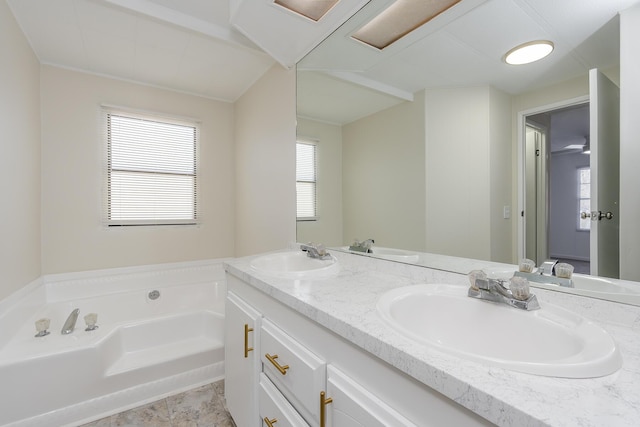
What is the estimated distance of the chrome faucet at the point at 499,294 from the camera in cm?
77

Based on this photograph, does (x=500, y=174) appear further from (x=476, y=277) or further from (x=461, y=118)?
(x=476, y=277)

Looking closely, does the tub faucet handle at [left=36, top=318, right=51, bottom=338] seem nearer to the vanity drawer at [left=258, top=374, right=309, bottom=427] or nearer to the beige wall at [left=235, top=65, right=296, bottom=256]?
the beige wall at [left=235, top=65, right=296, bottom=256]

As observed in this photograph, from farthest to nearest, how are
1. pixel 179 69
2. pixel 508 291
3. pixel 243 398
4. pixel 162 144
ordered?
pixel 162 144
pixel 179 69
pixel 243 398
pixel 508 291

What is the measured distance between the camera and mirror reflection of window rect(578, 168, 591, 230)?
849mm

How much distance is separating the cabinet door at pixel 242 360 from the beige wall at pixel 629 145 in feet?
3.96

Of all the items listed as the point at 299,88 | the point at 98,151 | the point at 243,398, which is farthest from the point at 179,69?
the point at 243,398

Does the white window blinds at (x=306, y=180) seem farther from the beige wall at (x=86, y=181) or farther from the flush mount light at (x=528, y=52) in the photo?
the beige wall at (x=86, y=181)

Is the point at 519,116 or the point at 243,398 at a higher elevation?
the point at 519,116

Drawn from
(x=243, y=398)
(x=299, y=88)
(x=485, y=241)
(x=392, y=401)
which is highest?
(x=299, y=88)

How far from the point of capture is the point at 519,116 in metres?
0.99

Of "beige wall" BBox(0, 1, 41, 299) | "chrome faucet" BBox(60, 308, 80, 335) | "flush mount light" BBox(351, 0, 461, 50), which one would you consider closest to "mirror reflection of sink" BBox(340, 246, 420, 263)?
"flush mount light" BBox(351, 0, 461, 50)

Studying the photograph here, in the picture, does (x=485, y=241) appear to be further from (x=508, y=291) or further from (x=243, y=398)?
(x=243, y=398)

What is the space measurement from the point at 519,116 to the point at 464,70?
0.92ft

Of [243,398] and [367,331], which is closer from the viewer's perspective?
[367,331]
